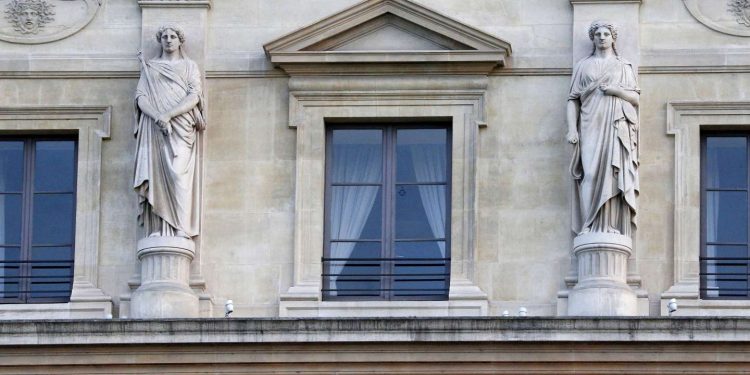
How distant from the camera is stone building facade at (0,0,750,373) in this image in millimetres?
45531

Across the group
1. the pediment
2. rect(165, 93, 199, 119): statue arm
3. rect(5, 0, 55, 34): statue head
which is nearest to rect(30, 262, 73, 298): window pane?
rect(165, 93, 199, 119): statue arm

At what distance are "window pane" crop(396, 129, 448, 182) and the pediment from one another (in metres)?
0.88

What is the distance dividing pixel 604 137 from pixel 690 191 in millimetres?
1302

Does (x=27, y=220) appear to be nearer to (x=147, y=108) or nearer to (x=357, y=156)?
(x=147, y=108)

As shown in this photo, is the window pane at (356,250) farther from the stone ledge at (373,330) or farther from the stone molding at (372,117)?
the stone ledge at (373,330)

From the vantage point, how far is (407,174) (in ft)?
152

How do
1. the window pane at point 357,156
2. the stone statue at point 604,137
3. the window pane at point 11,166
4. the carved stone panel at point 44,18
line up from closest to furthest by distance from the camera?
1. the stone statue at point 604,137
2. the window pane at point 357,156
3. the window pane at point 11,166
4. the carved stone panel at point 44,18

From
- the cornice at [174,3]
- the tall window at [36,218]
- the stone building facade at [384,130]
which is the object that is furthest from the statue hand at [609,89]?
the tall window at [36,218]

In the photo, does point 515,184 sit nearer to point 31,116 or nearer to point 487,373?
point 487,373

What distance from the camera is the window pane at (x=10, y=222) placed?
4631 cm

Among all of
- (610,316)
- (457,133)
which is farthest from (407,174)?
(610,316)

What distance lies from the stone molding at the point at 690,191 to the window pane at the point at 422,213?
286cm

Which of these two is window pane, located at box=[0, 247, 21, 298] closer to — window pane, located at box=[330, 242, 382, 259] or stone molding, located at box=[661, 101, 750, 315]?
window pane, located at box=[330, 242, 382, 259]

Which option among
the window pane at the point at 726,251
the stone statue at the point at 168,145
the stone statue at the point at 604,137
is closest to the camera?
the stone statue at the point at 604,137
